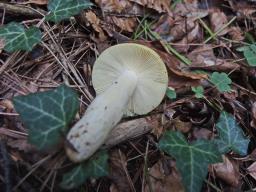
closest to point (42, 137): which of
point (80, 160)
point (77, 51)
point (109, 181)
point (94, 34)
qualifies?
point (80, 160)

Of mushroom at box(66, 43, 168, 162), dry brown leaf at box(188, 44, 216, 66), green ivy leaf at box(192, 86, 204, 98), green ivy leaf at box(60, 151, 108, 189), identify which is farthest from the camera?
dry brown leaf at box(188, 44, 216, 66)

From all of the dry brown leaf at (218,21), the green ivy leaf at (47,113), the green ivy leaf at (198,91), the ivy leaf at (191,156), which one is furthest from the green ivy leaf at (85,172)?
the dry brown leaf at (218,21)

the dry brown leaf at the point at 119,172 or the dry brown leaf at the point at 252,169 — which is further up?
the dry brown leaf at the point at 119,172

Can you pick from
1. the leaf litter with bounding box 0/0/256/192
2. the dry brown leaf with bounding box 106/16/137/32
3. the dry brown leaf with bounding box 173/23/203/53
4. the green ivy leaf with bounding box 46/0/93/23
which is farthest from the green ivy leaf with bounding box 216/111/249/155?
the green ivy leaf with bounding box 46/0/93/23

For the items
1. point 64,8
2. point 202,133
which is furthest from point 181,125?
point 64,8

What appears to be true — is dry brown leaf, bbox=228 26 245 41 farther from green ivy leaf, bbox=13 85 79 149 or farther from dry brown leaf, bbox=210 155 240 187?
green ivy leaf, bbox=13 85 79 149

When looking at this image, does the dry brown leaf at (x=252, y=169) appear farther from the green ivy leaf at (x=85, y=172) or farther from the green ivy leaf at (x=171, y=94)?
the green ivy leaf at (x=85, y=172)
